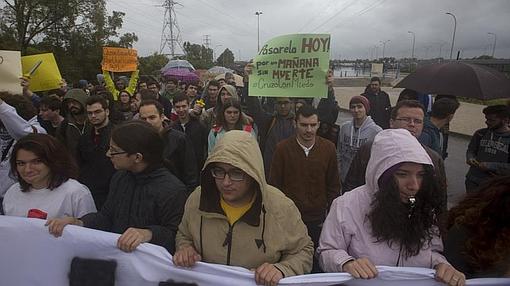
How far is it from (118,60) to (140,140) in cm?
773

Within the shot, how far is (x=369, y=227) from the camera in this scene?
1932 millimetres

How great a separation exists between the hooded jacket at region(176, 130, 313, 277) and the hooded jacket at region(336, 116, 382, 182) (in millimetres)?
2291

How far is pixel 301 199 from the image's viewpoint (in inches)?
135

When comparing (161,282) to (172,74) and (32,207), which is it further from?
(172,74)

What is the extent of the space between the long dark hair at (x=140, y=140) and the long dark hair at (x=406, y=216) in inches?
51.3

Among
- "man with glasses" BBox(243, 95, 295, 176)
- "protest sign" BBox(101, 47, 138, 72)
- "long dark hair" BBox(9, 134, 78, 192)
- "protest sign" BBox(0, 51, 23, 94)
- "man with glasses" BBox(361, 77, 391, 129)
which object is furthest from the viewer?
"protest sign" BBox(101, 47, 138, 72)

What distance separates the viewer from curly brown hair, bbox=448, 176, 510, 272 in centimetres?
166

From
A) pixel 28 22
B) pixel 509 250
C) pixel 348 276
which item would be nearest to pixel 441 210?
pixel 509 250

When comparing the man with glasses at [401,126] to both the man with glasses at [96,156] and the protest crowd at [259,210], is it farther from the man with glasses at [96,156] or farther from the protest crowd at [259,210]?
the man with glasses at [96,156]

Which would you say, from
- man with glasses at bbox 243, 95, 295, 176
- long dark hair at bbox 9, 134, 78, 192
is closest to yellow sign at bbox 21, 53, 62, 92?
man with glasses at bbox 243, 95, 295, 176

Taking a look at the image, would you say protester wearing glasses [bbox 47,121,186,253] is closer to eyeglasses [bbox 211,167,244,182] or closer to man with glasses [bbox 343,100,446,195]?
eyeglasses [bbox 211,167,244,182]

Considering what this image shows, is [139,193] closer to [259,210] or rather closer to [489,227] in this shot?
[259,210]

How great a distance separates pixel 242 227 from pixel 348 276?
57cm

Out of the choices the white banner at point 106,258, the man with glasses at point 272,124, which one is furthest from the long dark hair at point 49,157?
the man with glasses at point 272,124
